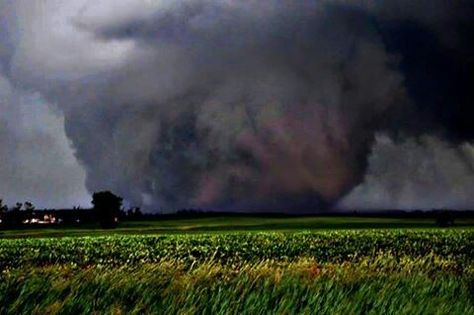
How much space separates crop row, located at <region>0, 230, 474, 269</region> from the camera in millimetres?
46375

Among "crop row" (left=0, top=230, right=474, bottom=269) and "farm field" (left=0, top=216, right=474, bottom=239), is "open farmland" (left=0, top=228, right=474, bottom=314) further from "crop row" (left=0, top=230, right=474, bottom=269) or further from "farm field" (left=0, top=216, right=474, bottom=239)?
"farm field" (left=0, top=216, right=474, bottom=239)

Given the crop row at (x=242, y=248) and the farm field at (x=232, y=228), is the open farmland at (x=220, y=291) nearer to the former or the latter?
the crop row at (x=242, y=248)

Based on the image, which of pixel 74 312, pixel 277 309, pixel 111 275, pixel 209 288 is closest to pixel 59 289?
pixel 74 312

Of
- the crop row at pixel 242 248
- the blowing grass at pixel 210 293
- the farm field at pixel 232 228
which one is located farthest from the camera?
the farm field at pixel 232 228

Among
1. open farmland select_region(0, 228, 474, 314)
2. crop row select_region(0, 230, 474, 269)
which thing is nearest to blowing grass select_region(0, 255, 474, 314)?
open farmland select_region(0, 228, 474, 314)

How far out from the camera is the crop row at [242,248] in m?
46.4

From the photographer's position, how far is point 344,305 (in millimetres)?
11477

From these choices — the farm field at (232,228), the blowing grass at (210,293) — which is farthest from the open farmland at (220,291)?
the farm field at (232,228)

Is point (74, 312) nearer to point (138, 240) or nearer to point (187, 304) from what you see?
point (187, 304)

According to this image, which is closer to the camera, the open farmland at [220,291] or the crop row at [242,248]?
the open farmland at [220,291]

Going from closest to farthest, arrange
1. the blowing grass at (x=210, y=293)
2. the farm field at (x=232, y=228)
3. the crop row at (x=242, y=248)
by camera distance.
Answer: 1. the blowing grass at (x=210, y=293)
2. the crop row at (x=242, y=248)
3. the farm field at (x=232, y=228)

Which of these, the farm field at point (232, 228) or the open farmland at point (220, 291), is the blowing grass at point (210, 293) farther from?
the farm field at point (232, 228)

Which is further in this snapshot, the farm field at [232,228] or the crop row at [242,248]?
the farm field at [232,228]

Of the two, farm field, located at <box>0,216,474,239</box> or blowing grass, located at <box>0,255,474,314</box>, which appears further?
farm field, located at <box>0,216,474,239</box>
